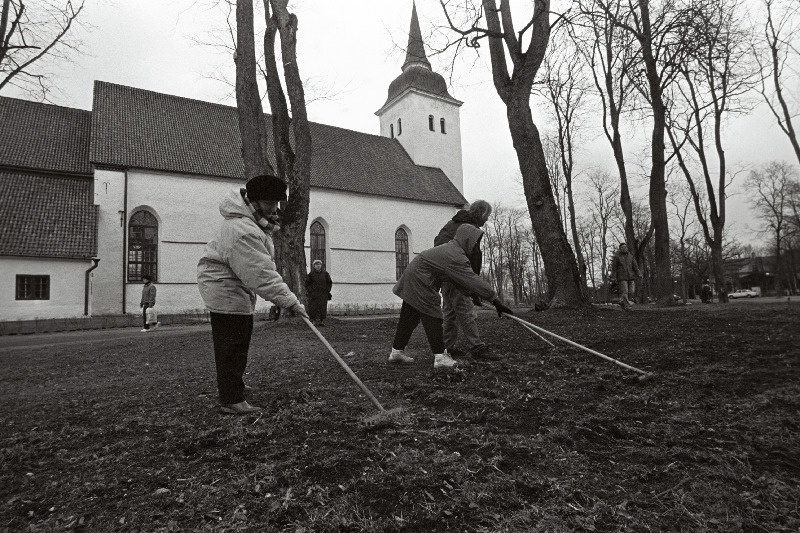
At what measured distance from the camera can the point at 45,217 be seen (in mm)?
21891

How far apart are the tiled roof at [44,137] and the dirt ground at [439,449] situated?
22593 millimetres

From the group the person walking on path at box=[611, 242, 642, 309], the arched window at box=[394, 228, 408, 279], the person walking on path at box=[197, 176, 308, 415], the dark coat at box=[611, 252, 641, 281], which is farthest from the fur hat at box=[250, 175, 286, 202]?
the arched window at box=[394, 228, 408, 279]

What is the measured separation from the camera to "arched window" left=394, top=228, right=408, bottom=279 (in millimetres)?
32219

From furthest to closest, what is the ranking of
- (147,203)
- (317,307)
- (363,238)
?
1. (363,238)
2. (147,203)
3. (317,307)

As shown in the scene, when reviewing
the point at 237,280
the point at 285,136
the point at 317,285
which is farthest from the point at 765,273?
the point at 237,280

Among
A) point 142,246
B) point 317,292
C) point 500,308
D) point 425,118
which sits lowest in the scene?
point 500,308

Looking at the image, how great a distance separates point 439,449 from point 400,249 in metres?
29.8

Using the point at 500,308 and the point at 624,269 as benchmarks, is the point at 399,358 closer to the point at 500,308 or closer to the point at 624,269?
the point at 500,308

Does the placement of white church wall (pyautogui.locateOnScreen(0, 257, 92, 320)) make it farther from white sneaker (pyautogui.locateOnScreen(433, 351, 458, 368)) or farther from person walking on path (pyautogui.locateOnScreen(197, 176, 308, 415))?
white sneaker (pyautogui.locateOnScreen(433, 351, 458, 368))

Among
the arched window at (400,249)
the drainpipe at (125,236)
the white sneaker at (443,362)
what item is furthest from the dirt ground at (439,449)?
the arched window at (400,249)

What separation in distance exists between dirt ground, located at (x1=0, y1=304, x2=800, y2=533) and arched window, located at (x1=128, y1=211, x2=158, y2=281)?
19410mm

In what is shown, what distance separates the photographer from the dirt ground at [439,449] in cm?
228

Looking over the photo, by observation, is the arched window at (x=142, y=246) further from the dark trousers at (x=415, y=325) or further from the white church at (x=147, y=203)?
the dark trousers at (x=415, y=325)

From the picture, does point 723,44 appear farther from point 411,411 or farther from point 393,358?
point 411,411
